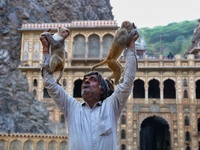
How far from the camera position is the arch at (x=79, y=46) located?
3056 centimetres

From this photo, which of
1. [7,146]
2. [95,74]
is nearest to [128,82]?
[95,74]

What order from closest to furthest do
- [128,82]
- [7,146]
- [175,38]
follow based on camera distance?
[128,82] → [7,146] → [175,38]

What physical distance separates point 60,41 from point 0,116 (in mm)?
21878

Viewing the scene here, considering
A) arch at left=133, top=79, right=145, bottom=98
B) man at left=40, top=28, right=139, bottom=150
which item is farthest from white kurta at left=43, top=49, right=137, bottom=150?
arch at left=133, top=79, right=145, bottom=98

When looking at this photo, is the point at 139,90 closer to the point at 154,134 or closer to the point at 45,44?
the point at 154,134

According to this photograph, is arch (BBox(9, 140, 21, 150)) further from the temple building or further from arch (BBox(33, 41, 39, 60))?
arch (BBox(33, 41, 39, 60))

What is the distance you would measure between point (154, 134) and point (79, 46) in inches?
555

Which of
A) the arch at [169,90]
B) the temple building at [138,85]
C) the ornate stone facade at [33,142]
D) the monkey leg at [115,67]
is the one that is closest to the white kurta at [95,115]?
the monkey leg at [115,67]

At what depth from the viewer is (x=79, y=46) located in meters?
30.8

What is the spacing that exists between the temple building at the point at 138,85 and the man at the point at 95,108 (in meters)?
23.5

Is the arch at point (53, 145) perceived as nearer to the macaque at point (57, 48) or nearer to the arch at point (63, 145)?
the arch at point (63, 145)

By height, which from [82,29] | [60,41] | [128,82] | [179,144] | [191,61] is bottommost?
[179,144]

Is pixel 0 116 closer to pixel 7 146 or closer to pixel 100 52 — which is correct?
pixel 7 146

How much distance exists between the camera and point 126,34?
3.73 meters
